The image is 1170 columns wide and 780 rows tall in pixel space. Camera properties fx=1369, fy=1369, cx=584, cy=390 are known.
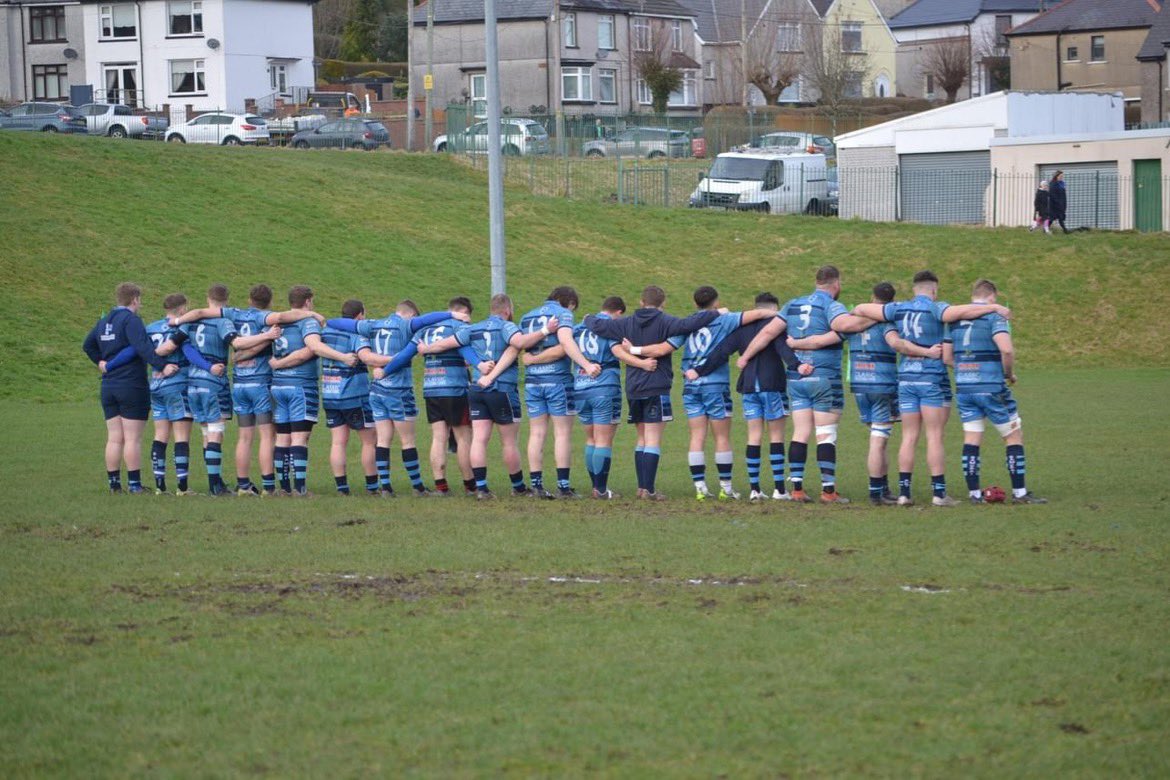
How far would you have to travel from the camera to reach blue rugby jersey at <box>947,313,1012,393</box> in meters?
13.1

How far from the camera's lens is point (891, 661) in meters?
7.68

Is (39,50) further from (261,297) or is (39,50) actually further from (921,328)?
(921,328)

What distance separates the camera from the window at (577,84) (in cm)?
7325

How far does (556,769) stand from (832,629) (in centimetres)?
276

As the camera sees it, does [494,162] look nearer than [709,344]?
No

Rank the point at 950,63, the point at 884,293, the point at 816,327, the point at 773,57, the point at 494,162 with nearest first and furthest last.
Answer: the point at 884,293
the point at 816,327
the point at 494,162
the point at 773,57
the point at 950,63

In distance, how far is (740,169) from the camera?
44781 millimetres

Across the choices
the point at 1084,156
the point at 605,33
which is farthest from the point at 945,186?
the point at 605,33

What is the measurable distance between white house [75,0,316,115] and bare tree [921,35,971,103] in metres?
37.7


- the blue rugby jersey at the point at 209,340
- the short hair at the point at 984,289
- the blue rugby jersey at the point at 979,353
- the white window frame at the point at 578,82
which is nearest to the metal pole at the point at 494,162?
the blue rugby jersey at the point at 209,340

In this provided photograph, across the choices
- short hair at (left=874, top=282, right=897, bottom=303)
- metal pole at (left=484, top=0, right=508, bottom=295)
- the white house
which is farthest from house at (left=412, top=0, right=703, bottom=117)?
short hair at (left=874, top=282, right=897, bottom=303)

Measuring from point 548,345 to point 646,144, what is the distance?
4214 cm

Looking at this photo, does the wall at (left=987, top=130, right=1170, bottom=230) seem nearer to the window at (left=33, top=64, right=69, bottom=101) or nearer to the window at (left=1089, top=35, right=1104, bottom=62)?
the window at (left=1089, top=35, right=1104, bottom=62)

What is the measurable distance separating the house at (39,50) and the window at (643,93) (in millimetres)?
29991
